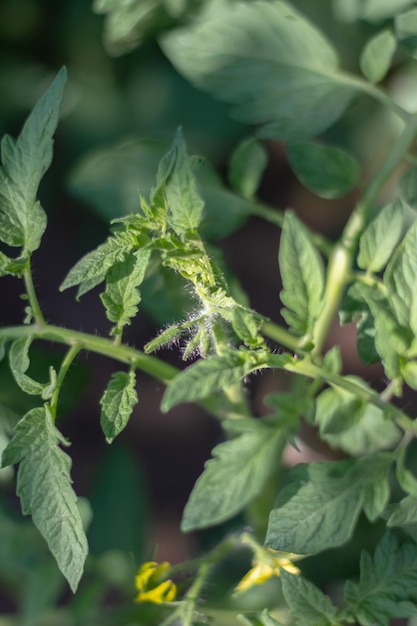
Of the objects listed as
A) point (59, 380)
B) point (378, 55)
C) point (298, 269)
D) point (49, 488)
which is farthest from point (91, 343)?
point (378, 55)

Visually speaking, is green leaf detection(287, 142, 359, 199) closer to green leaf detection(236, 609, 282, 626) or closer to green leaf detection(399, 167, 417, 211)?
green leaf detection(399, 167, 417, 211)

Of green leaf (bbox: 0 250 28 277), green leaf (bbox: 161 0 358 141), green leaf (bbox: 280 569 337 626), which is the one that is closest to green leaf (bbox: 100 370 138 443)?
green leaf (bbox: 0 250 28 277)

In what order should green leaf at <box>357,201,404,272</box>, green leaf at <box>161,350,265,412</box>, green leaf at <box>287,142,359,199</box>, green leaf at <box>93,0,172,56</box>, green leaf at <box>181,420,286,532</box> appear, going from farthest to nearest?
1. green leaf at <box>93,0,172,56</box>
2. green leaf at <box>287,142,359,199</box>
3. green leaf at <box>357,201,404,272</box>
4. green leaf at <box>181,420,286,532</box>
5. green leaf at <box>161,350,265,412</box>

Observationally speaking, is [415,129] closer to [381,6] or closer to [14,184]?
[381,6]

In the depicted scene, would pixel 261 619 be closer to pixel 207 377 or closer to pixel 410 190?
pixel 207 377

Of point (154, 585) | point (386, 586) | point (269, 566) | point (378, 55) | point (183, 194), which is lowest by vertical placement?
point (154, 585)

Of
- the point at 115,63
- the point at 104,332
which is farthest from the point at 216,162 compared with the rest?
the point at 104,332

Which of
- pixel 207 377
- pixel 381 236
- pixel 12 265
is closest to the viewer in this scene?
pixel 207 377
